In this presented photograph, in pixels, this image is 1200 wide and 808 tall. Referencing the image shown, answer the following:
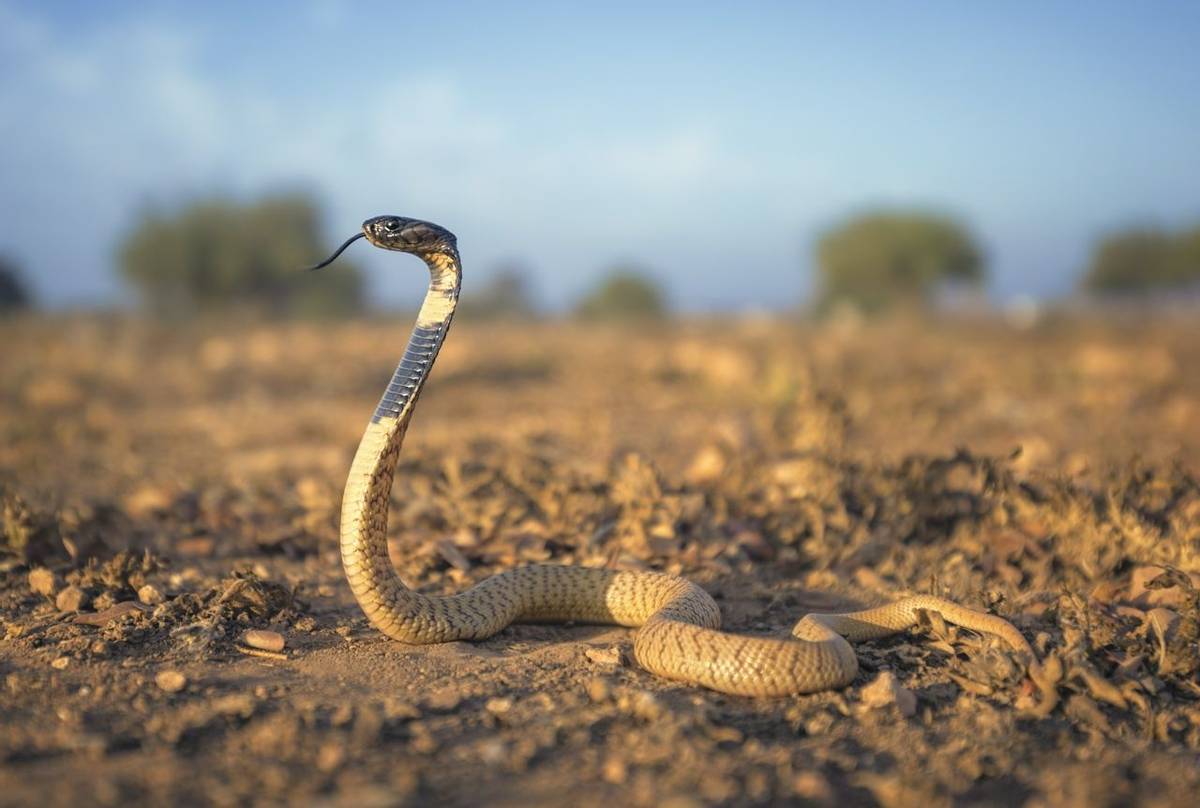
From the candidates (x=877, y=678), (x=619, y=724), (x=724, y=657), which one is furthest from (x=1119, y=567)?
(x=619, y=724)

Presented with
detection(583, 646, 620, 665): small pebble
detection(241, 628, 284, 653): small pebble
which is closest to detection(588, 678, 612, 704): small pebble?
detection(583, 646, 620, 665): small pebble

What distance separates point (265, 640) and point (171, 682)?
20.9 inches

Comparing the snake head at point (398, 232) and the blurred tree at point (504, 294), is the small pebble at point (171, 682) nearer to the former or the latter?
the snake head at point (398, 232)

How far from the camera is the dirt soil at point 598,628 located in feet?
9.96

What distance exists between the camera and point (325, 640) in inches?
169

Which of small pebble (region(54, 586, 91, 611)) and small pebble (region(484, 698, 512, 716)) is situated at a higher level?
small pebble (region(54, 586, 91, 611))

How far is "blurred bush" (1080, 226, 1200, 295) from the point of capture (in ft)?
171

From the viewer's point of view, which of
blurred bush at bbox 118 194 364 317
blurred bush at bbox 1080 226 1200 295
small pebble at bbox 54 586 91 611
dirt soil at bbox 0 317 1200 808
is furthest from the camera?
blurred bush at bbox 1080 226 1200 295

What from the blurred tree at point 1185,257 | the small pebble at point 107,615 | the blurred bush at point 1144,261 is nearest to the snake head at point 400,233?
the small pebble at point 107,615

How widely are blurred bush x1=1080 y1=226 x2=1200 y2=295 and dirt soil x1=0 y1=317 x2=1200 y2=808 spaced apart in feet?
153

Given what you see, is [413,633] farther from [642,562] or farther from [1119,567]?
[1119,567]

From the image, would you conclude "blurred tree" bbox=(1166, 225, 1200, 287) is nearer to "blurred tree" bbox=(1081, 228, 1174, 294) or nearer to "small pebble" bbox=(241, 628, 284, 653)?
"blurred tree" bbox=(1081, 228, 1174, 294)

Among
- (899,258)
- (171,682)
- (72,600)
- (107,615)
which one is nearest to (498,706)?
(171,682)

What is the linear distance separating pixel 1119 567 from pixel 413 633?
365cm
